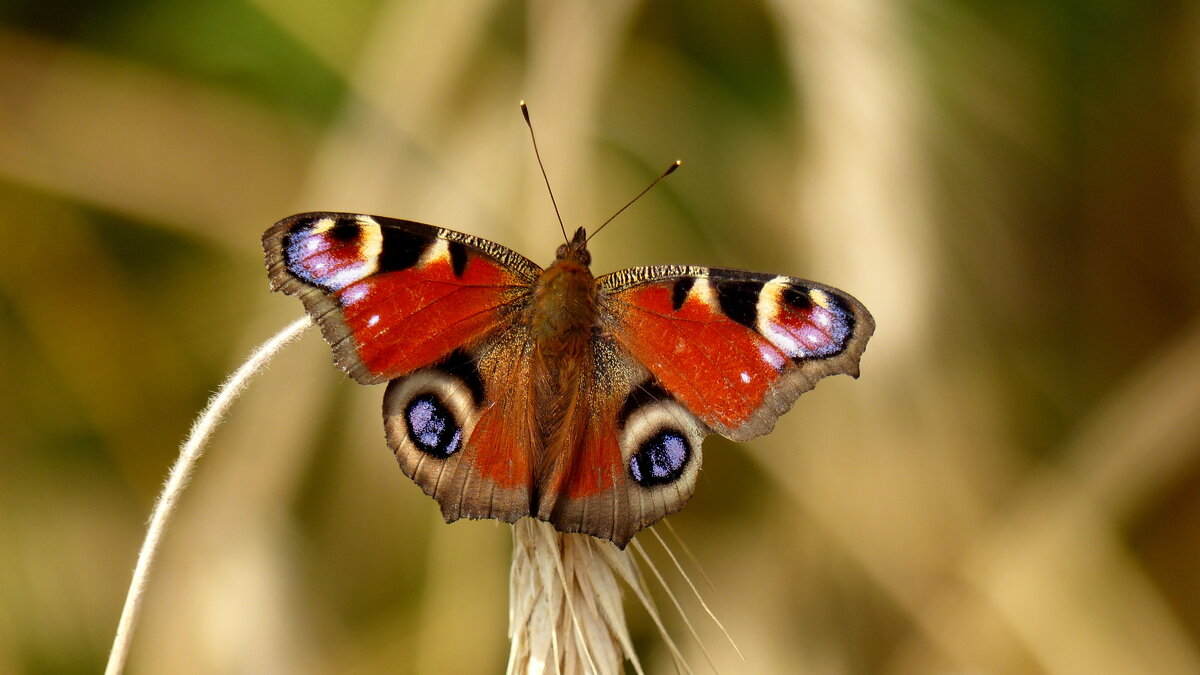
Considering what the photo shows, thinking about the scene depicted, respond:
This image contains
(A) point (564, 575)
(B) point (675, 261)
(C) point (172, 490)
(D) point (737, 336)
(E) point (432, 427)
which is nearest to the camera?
(C) point (172, 490)

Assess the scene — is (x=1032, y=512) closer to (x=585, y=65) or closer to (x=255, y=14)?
(x=585, y=65)

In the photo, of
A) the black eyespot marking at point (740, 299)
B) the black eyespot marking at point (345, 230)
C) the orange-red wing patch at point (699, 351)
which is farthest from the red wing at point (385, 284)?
the black eyespot marking at point (740, 299)

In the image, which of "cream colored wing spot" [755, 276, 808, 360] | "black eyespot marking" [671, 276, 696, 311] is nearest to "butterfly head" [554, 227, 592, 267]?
"black eyespot marking" [671, 276, 696, 311]

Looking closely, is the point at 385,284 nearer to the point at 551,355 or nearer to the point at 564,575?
the point at 551,355

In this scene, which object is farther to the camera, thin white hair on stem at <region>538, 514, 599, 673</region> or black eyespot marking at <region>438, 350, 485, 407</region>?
black eyespot marking at <region>438, 350, 485, 407</region>

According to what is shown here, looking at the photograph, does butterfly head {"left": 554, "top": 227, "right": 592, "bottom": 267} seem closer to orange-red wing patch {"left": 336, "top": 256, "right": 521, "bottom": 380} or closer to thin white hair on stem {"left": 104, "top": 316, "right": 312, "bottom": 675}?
orange-red wing patch {"left": 336, "top": 256, "right": 521, "bottom": 380}

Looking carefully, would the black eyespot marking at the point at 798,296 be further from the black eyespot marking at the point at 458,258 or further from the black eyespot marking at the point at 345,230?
the black eyespot marking at the point at 345,230

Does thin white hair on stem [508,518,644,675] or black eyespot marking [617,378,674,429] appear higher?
black eyespot marking [617,378,674,429]

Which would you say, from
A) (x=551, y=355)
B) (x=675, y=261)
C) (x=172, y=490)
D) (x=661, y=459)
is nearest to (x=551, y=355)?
(x=551, y=355)
